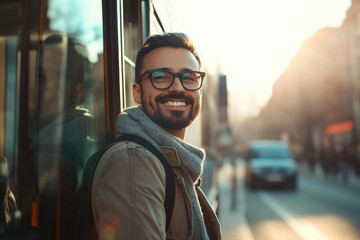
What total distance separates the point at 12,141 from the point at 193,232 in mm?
3123

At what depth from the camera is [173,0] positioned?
4422 mm

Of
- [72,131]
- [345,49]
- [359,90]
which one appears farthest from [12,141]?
[345,49]

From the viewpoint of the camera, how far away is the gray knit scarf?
73.2 inches

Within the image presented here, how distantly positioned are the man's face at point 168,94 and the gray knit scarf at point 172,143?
62 mm

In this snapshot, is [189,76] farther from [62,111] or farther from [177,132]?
[62,111]

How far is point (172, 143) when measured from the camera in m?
1.90

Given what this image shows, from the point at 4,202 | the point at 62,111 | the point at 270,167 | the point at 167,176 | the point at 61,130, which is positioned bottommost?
the point at 270,167

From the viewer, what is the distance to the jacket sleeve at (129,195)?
1556 mm

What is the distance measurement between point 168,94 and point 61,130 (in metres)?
0.78

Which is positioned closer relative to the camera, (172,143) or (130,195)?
(130,195)

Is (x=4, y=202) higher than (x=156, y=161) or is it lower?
lower

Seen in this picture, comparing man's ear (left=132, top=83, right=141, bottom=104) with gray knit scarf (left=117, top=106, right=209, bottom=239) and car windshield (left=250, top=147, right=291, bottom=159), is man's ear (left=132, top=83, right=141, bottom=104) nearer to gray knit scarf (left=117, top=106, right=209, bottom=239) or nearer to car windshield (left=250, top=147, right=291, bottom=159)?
gray knit scarf (left=117, top=106, right=209, bottom=239)

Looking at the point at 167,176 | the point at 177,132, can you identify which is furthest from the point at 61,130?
the point at 167,176

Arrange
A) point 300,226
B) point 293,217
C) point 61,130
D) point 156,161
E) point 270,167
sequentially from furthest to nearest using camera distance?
1. point 270,167
2. point 293,217
3. point 300,226
4. point 61,130
5. point 156,161
